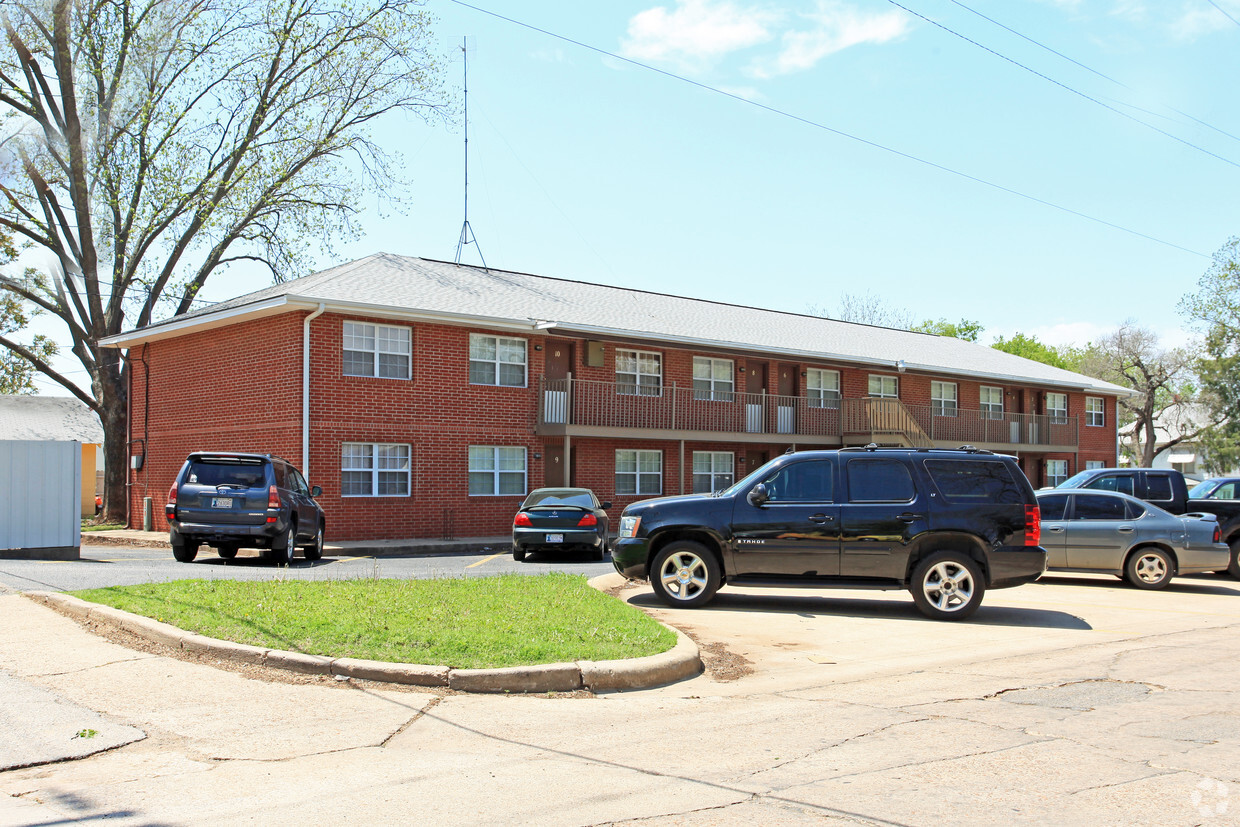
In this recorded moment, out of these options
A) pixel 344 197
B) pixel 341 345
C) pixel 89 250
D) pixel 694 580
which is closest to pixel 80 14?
pixel 89 250

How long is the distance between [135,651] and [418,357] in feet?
52.7

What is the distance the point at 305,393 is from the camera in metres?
22.0

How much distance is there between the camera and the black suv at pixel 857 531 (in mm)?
11352

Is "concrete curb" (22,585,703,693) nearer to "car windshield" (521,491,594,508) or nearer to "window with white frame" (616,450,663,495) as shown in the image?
"car windshield" (521,491,594,508)

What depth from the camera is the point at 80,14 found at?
31.5 meters

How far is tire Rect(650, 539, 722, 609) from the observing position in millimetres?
11875

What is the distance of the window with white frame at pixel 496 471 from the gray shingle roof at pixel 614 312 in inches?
131

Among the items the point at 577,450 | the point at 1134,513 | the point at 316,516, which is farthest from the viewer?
the point at 577,450

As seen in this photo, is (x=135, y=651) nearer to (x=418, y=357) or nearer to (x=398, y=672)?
(x=398, y=672)

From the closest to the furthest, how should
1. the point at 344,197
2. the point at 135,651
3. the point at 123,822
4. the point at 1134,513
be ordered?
the point at 123,822
the point at 135,651
the point at 1134,513
the point at 344,197

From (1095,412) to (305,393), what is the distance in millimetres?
35402

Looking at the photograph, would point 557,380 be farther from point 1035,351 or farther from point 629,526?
point 1035,351

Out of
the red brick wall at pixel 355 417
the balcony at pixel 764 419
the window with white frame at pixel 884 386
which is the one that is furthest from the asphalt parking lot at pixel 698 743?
the window with white frame at pixel 884 386

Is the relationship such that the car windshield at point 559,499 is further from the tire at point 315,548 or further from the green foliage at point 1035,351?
the green foliage at point 1035,351
